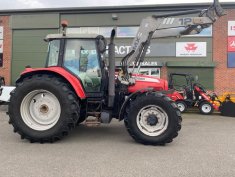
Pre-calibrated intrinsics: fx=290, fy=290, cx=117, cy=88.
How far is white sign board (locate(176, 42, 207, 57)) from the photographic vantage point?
18797 millimetres

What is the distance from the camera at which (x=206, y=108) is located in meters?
13.7

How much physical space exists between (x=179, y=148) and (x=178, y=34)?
129 inches

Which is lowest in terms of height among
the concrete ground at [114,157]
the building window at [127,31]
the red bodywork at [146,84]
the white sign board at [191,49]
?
the concrete ground at [114,157]

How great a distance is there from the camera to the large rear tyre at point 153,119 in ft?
20.8

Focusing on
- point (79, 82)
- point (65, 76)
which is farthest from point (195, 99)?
point (65, 76)

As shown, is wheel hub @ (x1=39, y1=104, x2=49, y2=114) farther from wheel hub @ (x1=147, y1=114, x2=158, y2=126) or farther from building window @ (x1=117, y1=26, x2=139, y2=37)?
building window @ (x1=117, y1=26, x2=139, y2=37)

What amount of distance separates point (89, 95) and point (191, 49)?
1341cm

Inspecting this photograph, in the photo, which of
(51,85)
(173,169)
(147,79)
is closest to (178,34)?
(147,79)

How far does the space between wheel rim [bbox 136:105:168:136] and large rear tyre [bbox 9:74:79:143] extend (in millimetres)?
1464

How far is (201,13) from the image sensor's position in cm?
762

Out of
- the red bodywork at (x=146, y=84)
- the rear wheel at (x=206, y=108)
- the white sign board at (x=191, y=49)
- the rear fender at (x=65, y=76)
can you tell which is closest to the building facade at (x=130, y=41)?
the white sign board at (x=191, y=49)

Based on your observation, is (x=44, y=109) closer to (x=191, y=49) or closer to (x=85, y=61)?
(x=85, y=61)

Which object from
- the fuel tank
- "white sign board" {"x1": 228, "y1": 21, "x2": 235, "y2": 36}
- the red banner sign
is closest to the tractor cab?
the fuel tank

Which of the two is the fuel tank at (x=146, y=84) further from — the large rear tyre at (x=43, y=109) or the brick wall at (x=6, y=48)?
the brick wall at (x=6, y=48)
